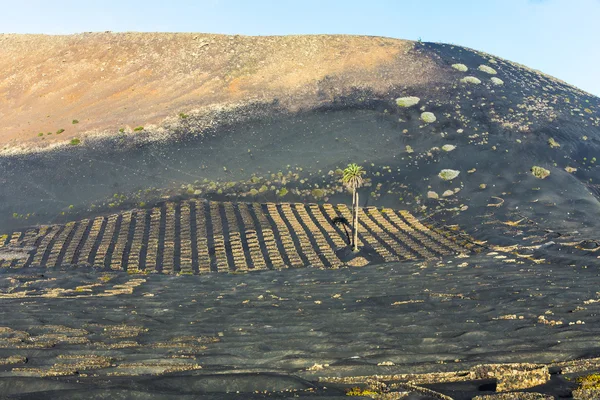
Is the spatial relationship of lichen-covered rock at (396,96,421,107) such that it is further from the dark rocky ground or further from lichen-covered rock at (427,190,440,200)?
lichen-covered rock at (427,190,440,200)

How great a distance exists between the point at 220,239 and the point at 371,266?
13.9 meters

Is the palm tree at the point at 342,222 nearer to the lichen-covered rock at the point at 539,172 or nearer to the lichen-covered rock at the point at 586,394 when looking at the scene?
the lichen-covered rock at the point at 539,172

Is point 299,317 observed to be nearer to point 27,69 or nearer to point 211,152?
point 211,152

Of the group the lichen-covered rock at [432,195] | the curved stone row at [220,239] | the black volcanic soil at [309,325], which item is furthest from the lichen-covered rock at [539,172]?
the black volcanic soil at [309,325]

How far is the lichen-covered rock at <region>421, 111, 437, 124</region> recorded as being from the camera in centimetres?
7262

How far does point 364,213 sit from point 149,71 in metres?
40.8

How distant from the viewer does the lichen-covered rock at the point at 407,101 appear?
7512cm

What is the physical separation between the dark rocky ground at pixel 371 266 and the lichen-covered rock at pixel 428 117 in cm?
50

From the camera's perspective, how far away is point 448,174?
64500mm

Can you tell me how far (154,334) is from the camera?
63.2 ft

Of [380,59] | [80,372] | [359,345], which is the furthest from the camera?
[380,59]

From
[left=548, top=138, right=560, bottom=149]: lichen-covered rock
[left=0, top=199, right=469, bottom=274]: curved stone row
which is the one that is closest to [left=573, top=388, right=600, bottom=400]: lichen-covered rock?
[left=0, top=199, right=469, bottom=274]: curved stone row

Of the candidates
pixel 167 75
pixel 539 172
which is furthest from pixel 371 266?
pixel 167 75

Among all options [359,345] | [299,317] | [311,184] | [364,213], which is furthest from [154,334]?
[311,184]
